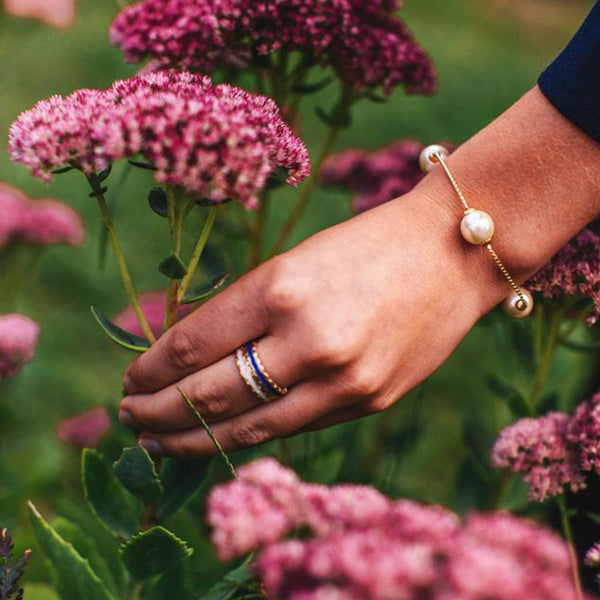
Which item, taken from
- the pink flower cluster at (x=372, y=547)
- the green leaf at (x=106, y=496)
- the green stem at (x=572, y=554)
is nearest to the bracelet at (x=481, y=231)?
the green stem at (x=572, y=554)

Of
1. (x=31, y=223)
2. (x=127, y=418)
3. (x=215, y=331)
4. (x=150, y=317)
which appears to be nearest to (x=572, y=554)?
(x=215, y=331)

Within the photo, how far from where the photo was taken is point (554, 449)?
100 cm

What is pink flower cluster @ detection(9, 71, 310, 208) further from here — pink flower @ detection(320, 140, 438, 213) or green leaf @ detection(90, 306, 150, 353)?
pink flower @ detection(320, 140, 438, 213)

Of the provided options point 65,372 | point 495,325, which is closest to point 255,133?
point 495,325

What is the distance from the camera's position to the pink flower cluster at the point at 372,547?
46cm

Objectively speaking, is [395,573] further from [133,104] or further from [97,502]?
[97,502]

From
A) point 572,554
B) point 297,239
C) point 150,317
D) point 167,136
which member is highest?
point 167,136

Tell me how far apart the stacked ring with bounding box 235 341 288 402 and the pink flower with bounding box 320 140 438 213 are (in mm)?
613

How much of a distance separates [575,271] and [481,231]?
0.23 meters

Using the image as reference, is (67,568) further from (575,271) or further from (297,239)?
(297,239)

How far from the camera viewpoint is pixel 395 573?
0.46m

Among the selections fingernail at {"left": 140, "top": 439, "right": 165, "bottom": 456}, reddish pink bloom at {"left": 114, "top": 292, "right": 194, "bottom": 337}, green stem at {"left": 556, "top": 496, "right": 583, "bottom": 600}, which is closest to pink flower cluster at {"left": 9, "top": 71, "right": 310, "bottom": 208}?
fingernail at {"left": 140, "top": 439, "right": 165, "bottom": 456}

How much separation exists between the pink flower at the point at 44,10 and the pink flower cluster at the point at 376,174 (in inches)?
43.2

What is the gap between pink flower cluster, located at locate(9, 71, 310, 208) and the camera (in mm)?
760
